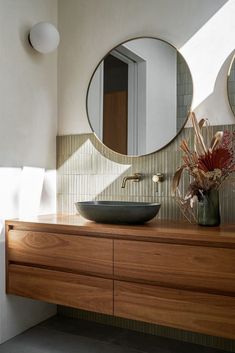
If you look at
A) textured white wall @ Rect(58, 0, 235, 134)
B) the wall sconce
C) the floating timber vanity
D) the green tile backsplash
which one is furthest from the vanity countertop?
the wall sconce

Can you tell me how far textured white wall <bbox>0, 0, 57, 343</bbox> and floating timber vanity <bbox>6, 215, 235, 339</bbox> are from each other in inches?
8.3

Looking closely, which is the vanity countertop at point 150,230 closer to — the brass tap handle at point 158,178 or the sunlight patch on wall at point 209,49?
the brass tap handle at point 158,178

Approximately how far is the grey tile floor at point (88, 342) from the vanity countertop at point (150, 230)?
0.70m

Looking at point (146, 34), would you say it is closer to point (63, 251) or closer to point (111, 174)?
point (111, 174)

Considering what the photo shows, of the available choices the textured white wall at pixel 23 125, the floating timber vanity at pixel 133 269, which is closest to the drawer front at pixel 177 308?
the floating timber vanity at pixel 133 269

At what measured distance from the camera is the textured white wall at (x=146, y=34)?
207cm

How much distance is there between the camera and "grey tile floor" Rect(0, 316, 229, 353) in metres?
2.07

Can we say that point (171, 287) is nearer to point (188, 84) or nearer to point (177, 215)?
point (177, 215)

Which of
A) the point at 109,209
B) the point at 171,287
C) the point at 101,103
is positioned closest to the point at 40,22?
the point at 101,103

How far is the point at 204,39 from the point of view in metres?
2.11

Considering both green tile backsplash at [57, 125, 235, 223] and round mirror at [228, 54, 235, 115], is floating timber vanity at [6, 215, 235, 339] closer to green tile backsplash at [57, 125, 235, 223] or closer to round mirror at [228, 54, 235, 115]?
green tile backsplash at [57, 125, 235, 223]

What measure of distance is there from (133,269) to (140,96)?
3.65 ft

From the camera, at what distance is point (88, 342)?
2.17 metres

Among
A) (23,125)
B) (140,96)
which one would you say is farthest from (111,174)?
(23,125)
